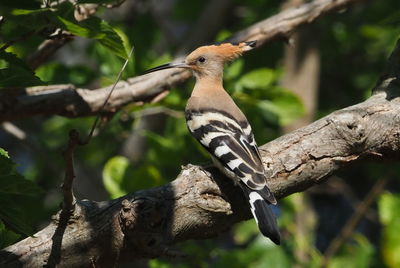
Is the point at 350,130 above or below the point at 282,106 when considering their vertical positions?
above

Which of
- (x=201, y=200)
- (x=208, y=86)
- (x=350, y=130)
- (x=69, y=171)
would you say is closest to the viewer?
(x=69, y=171)

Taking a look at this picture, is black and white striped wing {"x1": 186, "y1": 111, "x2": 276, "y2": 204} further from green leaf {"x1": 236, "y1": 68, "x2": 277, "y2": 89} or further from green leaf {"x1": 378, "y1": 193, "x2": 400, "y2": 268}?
green leaf {"x1": 378, "y1": 193, "x2": 400, "y2": 268}

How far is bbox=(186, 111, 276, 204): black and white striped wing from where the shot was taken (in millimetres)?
2691

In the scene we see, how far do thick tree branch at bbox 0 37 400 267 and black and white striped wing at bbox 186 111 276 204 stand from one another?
63mm

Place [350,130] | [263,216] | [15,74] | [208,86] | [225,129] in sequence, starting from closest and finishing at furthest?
[15,74]
[263,216]
[350,130]
[225,129]
[208,86]

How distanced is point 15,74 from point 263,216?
0.96 m

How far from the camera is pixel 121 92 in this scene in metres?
3.54

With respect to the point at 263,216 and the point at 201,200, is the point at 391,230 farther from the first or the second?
the point at 201,200

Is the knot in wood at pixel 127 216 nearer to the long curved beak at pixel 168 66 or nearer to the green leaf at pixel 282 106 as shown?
the long curved beak at pixel 168 66

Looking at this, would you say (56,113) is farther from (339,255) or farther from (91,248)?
(339,255)

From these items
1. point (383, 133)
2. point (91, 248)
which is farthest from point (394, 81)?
point (91, 248)

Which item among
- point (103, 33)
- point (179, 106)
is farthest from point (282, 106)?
point (103, 33)

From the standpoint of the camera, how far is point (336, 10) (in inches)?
154

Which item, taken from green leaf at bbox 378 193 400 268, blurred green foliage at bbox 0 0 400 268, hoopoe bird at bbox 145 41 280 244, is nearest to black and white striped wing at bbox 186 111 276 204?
hoopoe bird at bbox 145 41 280 244
